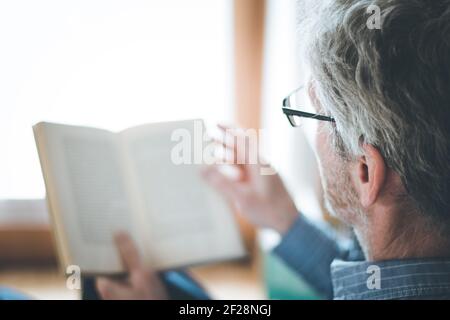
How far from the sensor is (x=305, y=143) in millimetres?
1320

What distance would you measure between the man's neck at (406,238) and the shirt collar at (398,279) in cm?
2

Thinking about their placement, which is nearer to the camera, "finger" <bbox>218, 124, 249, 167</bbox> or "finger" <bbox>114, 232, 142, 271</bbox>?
"finger" <bbox>114, 232, 142, 271</bbox>

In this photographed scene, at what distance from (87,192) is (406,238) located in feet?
1.67

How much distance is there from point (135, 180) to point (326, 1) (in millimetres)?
467

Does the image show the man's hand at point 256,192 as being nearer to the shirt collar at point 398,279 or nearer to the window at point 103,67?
the window at point 103,67

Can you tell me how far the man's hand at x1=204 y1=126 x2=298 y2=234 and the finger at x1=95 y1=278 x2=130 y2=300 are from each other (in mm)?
278

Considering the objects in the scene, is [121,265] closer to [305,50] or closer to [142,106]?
[142,106]

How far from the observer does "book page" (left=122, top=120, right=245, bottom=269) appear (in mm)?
966

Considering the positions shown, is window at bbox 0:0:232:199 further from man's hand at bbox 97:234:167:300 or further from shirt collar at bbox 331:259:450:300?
shirt collar at bbox 331:259:450:300

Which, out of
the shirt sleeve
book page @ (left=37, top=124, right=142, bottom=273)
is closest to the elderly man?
the shirt sleeve

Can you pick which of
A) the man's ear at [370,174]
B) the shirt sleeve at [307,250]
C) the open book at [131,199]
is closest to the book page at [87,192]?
the open book at [131,199]

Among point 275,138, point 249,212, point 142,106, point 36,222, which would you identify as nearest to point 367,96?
point 249,212

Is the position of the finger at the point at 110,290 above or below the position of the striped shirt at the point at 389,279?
below

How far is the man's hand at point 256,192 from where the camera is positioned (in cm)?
105
